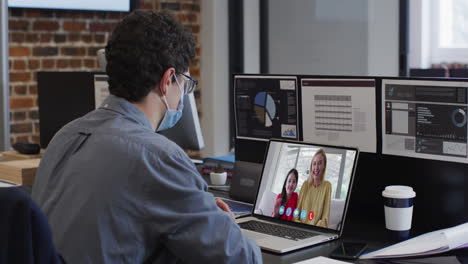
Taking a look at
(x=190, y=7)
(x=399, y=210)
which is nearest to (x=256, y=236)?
(x=399, y=210)

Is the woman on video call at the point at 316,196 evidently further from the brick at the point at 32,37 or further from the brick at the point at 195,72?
the brick at the point at 195,72

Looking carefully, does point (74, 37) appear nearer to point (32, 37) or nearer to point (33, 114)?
point (32, 37)

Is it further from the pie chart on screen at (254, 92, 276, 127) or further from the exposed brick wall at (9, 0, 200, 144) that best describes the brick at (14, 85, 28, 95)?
the pie chart on screen at (254, 92, 276, 127)

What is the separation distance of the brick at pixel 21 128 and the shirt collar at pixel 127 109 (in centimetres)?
296

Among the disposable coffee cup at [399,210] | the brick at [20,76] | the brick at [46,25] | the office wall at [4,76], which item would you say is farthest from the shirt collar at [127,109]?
the brick at [46,25]

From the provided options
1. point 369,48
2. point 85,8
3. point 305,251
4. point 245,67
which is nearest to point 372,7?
point 369,48

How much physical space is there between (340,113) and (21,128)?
277 cm

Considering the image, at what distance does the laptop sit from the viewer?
6.75 feet

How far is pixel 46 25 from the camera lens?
14.9 ft

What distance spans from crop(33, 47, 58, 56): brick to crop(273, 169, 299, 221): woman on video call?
2758mm

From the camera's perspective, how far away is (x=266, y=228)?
216cm

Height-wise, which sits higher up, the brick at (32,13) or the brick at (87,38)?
the brick at (32,13)

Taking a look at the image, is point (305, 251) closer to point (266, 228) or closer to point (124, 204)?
point (266, 228)

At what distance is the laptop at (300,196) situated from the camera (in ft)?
6.75
